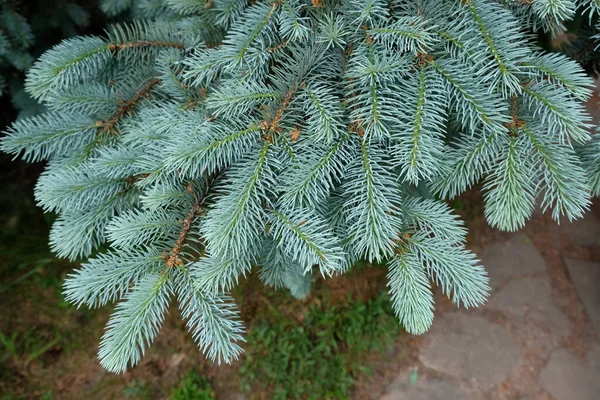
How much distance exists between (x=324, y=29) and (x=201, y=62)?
307 mm

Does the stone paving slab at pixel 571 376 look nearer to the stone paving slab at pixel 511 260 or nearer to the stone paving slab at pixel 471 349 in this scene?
the stone paving slab at pixel 471 349

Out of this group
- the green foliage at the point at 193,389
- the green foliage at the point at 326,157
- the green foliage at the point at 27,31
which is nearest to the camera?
the green foliage at the point at 326,157

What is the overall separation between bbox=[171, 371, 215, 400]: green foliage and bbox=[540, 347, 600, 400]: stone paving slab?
147 cm

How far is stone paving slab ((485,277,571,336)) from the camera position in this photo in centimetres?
203

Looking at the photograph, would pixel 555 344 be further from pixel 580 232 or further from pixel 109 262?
pixel 109 262

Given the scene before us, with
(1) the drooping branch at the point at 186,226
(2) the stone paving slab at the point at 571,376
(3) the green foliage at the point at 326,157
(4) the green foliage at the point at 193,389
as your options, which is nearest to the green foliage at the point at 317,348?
(4) the green foliage at the point at 193,389

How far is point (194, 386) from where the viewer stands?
1.77 m

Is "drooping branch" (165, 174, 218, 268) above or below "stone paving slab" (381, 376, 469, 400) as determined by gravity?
above

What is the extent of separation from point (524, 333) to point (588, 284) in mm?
468

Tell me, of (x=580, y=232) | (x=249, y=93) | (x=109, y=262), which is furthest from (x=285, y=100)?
(x=580, y=232)

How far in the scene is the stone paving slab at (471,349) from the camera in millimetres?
1897

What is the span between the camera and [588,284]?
84.2 inches

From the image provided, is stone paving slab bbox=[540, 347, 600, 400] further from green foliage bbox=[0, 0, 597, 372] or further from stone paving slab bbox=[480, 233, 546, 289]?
green foliage bbox=[0, 0, 597, 372]

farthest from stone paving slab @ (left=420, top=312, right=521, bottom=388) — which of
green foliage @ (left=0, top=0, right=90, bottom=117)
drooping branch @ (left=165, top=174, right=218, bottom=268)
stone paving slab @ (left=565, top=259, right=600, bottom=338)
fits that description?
green foliage @ (left=0, top=0, right=90, bottom=117)
